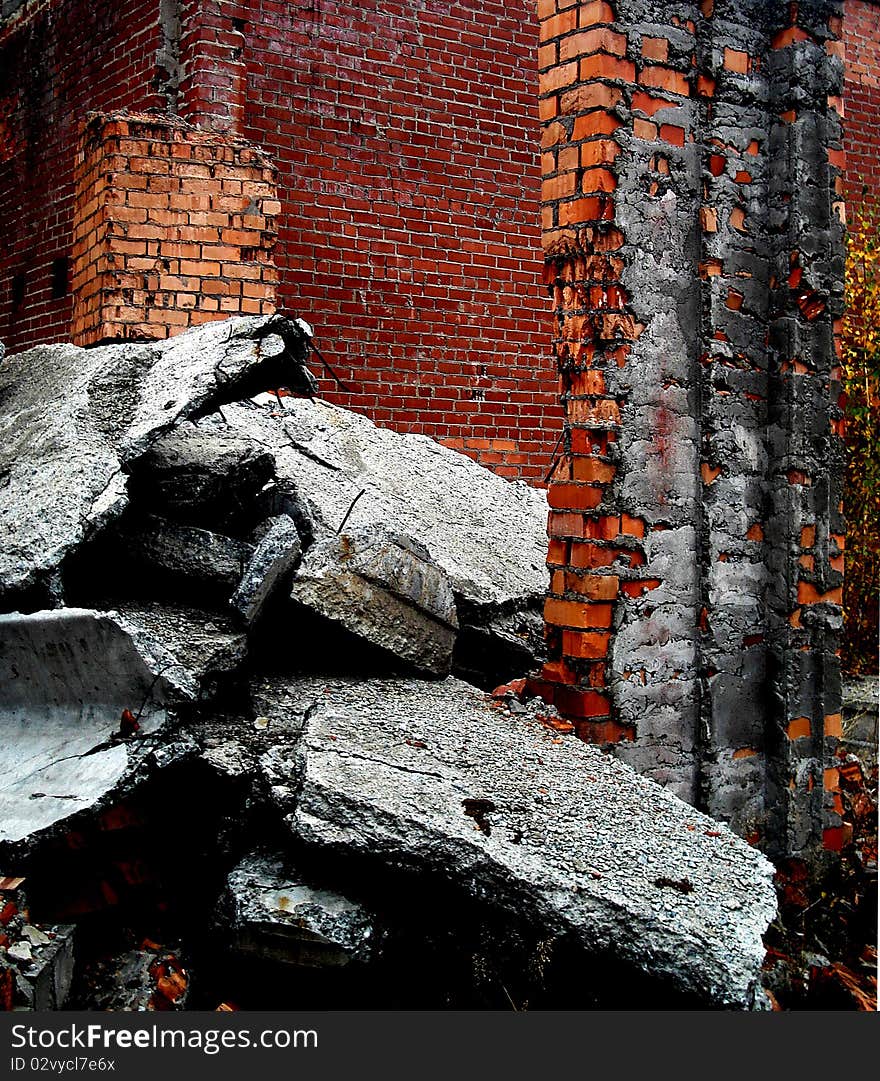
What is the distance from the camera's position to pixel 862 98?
968cm

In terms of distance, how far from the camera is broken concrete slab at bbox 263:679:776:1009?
2.46 metres

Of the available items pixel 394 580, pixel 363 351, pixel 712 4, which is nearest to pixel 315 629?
pixel 394 580

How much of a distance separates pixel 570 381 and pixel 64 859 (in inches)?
81.4

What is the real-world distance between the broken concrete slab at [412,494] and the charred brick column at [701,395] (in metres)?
0.59

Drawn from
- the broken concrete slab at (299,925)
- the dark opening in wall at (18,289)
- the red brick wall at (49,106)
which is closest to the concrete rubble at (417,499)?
the broken concrete slab at (299,925)

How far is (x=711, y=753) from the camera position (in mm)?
3564

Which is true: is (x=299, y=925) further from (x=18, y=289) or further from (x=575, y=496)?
(x=18, y=289)

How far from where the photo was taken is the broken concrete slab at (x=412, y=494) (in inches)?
149

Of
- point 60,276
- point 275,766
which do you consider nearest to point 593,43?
point 275,766

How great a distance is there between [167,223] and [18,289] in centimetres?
376

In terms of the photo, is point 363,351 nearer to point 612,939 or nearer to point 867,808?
point 867,808

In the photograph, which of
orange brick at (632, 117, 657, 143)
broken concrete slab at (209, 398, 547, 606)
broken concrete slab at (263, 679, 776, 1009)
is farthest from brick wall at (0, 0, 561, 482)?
broken concrete slab at (263, 679, 776, 1009)

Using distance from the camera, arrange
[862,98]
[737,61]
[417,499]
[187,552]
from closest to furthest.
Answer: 1. [187,552]
2. [737,61]
3. [417,499]
4. [862,98]

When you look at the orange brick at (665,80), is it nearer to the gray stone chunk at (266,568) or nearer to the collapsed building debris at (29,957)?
the gray stone chunk at (266,568)
